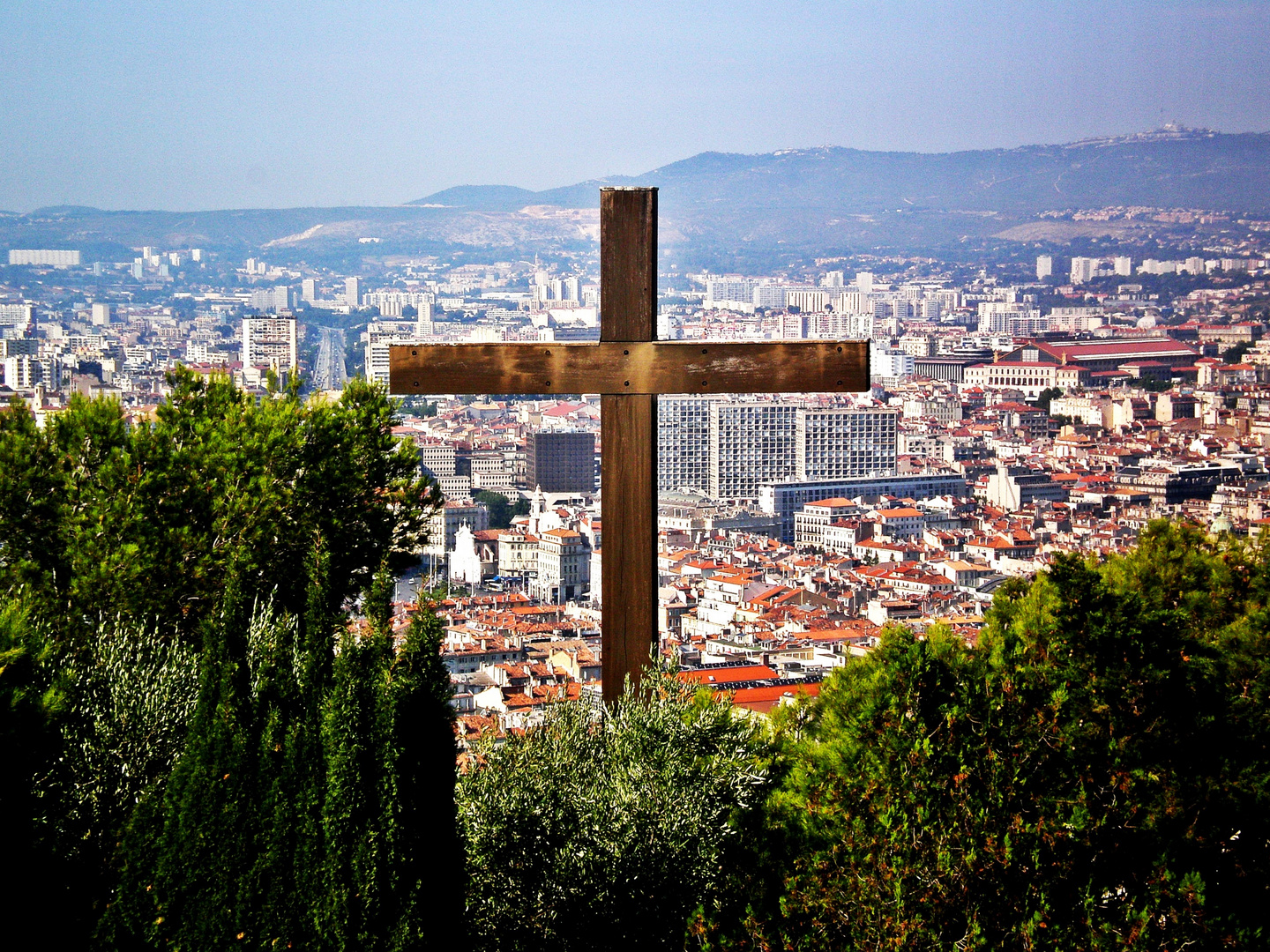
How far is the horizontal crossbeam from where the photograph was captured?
2.08 metres

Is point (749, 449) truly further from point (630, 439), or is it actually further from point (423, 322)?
point (630, 439)

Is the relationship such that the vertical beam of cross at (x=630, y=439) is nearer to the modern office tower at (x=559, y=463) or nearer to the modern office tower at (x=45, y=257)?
the modern office tower at (x=559, y=463)

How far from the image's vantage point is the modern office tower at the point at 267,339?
5238 centimetres

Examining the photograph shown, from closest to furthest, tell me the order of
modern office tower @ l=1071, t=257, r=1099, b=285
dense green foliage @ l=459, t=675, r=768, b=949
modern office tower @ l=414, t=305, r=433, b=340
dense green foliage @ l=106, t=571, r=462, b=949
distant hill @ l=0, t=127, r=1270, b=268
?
dense green foliage @ l=106, t=571, r=462, b=949
dense green foliage @ l=459, t=675, r=768, b=949
modern office tower @ l=414, t=305, r=433, b=340
distant hill @ l=0, t=127, r=1270, b=268
modern office tower @ l=1071, t=257, r=1099, b=285

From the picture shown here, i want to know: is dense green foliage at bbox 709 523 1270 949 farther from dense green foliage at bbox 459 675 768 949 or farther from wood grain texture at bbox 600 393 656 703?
wood grain texture at bbox 600 393 656 703

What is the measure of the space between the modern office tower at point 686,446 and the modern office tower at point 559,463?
703cm

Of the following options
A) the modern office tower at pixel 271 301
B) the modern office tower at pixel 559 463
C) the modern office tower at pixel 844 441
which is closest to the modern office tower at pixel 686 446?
the modern office tower at pixel 844 441

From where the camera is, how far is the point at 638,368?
2107 millimetres

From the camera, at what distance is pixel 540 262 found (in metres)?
76.8

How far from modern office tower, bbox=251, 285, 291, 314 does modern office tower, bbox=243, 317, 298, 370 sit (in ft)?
42.2

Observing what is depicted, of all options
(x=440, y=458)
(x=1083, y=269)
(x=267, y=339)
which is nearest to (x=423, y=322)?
(x=267, y=339)

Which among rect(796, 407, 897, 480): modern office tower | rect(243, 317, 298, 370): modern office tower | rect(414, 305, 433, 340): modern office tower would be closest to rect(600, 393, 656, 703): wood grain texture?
rect(243, 317, 298, 370): modern office tower

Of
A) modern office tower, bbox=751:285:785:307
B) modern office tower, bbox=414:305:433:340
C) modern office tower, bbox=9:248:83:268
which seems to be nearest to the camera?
modern office tower, bbox=414:305:433:340

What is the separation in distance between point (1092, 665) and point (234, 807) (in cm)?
121
